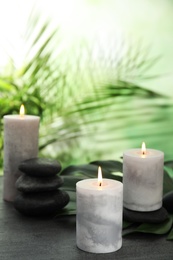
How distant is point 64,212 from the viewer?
3.01 feet

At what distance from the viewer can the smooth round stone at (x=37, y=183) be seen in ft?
2.97

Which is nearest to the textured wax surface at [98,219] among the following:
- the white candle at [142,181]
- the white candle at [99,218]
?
the white candle at [99,218]

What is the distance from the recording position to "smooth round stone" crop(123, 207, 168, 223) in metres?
0.85

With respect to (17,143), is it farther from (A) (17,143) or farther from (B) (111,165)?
(B) (111,165)

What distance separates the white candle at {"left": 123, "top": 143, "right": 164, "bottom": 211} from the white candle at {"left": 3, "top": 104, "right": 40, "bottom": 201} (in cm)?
21

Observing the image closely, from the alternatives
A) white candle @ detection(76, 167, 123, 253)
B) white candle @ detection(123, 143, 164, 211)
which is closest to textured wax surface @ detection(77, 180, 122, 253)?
white candle @ detection(76, 167, 123, 253)

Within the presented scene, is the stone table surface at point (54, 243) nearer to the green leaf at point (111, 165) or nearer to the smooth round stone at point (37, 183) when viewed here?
the smooth round stone at point (37, 183)

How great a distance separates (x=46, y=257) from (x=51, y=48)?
1.32 metres

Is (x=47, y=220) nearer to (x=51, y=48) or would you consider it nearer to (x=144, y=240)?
(x=144, y=240)

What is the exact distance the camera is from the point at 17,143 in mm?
1004

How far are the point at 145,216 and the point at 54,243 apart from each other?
16 centimetres

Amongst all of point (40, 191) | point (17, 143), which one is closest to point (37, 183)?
point (40, 191)

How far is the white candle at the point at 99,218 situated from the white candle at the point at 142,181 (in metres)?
0.11

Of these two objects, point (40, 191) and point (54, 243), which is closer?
point (54, 243)
